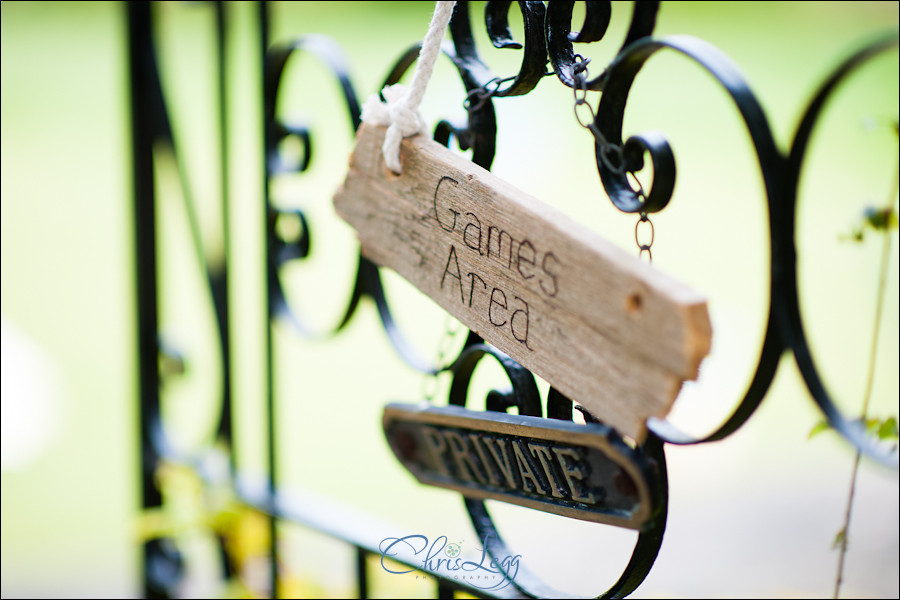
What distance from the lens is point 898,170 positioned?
1.63ft

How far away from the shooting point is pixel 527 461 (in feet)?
1.50

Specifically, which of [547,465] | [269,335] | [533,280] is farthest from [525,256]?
[269,335]

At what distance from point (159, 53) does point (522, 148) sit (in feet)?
1.63

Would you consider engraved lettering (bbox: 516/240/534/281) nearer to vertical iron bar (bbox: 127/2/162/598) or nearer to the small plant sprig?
the small plant sprig

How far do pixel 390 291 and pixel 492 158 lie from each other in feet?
4.63

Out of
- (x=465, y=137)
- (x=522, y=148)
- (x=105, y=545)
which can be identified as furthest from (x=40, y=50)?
(x=465, y=137)

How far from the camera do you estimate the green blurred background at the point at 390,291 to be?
0.71 meters

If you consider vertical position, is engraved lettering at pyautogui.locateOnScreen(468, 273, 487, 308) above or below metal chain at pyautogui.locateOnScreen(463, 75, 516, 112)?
below

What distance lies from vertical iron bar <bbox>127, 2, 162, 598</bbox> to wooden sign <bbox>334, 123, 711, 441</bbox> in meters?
0.53

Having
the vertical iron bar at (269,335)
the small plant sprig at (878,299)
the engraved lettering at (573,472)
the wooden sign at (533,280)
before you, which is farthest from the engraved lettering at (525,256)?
the vertical iron bar at (269,335)

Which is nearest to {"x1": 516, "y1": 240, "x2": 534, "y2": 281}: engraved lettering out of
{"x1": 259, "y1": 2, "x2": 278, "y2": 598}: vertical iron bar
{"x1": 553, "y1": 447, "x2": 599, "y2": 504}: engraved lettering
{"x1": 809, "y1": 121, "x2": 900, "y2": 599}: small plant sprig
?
{"x1": 553, "y1": 447, "x2": 599, "y2": 504}: engraved lettering

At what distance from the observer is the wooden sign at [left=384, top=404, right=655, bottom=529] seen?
0.41 meters

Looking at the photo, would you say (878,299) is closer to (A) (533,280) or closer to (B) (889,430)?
(B) (889,430)

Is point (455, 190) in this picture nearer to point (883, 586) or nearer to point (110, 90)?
point (883, 586)
